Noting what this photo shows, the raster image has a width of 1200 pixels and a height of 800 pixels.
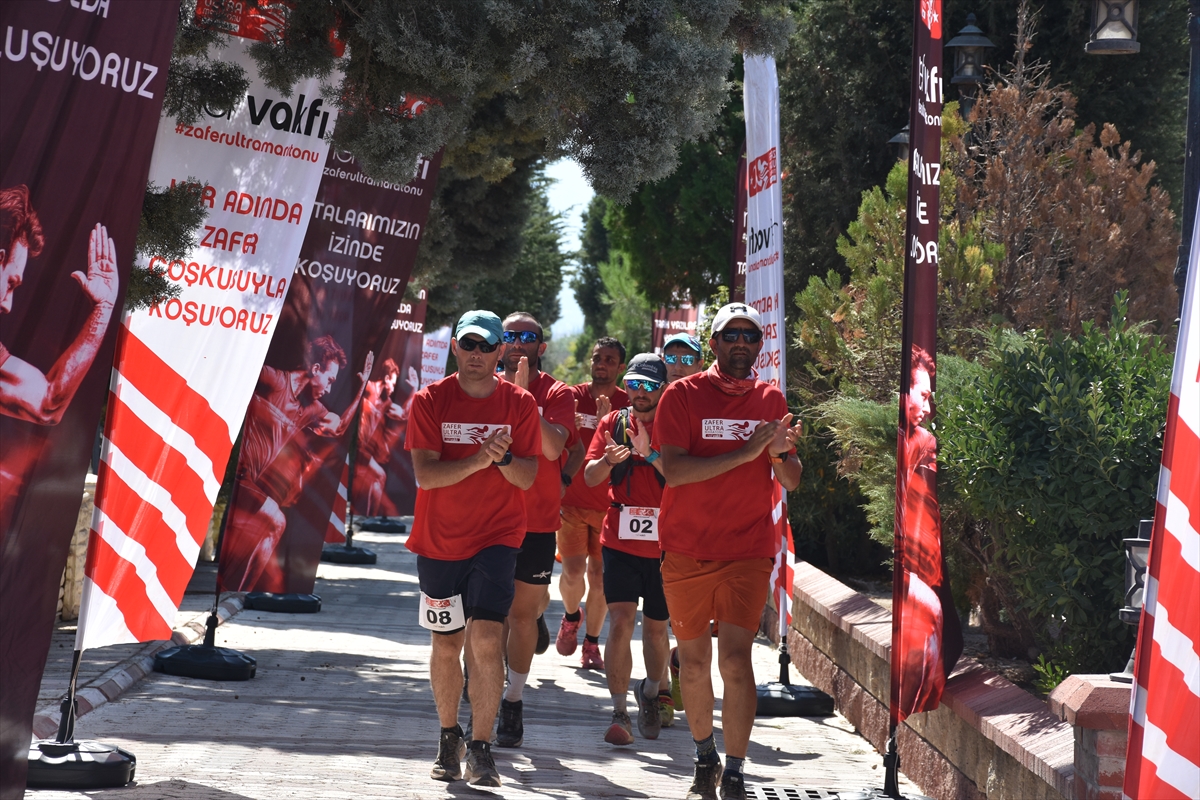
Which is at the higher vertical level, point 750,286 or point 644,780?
point 750,286

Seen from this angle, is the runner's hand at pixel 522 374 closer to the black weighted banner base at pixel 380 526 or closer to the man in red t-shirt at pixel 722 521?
the man in red t-shirt at pixel 722 521

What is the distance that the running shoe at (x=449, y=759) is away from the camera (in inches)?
256

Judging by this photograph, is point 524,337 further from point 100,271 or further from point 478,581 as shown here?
point 100,271

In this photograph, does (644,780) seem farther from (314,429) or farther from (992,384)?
(314,429)

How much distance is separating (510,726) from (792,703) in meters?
2.26

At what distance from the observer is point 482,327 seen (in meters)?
6.53

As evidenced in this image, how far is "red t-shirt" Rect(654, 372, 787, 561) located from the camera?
6.24 metres

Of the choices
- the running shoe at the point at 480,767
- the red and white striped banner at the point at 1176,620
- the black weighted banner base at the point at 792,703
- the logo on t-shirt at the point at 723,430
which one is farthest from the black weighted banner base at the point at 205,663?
the red and white striped banner at the point at 1176,620

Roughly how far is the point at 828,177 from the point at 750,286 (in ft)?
25.1

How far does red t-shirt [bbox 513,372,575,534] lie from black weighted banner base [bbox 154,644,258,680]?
2503 mm

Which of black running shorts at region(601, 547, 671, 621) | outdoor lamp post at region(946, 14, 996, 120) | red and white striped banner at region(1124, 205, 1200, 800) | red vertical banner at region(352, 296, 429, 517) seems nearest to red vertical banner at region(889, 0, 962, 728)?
black running shorts at region(601, 547, 671, 621)

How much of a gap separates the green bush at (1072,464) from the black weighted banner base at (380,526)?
17990 millimetres

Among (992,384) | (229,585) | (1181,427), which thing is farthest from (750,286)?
(1181,427)

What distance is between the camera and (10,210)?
13.3 feet
